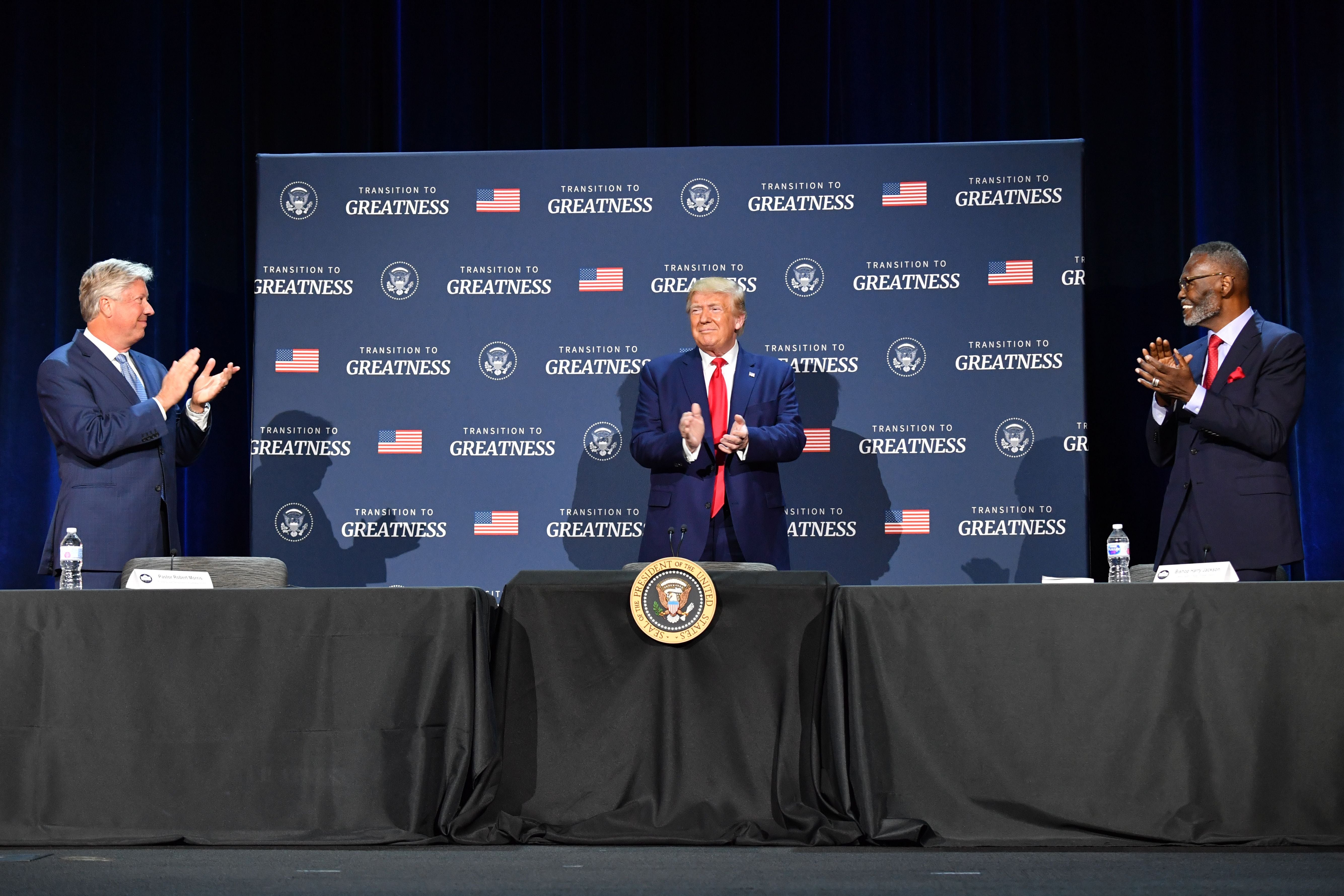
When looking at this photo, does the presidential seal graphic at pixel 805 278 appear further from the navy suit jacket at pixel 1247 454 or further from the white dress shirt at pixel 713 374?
the navy suit jacket at pixel 1247 454

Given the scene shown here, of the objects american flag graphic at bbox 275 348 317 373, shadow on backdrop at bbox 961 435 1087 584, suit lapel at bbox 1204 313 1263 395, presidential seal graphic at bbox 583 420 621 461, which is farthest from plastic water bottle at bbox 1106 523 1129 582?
american flag graphic at bbox 275 348 317 373

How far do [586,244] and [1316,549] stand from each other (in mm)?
3804

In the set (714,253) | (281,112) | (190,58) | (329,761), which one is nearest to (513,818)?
(329,761)

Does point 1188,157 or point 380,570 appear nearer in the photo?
point 380,570

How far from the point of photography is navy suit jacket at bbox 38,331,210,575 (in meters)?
4.16

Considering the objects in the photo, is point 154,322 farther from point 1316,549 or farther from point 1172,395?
point 1316,549

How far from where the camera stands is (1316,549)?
5656 mm

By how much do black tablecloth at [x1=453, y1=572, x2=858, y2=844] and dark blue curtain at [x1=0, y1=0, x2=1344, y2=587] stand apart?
338 centimetres

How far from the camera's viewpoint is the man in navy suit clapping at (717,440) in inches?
188

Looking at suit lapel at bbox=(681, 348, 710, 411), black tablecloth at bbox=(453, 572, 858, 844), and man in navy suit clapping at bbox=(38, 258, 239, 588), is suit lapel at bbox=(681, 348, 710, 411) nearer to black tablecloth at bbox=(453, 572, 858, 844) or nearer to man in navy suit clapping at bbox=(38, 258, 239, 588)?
man in navy suit clapping at bbox=(38, 258, 239, 588)

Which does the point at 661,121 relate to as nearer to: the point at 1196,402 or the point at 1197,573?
the point at 1196,402

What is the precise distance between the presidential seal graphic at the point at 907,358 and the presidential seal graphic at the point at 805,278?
0.46 m

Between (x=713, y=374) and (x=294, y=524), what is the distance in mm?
2109

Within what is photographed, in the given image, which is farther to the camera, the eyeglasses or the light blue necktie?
the light blue necktie
